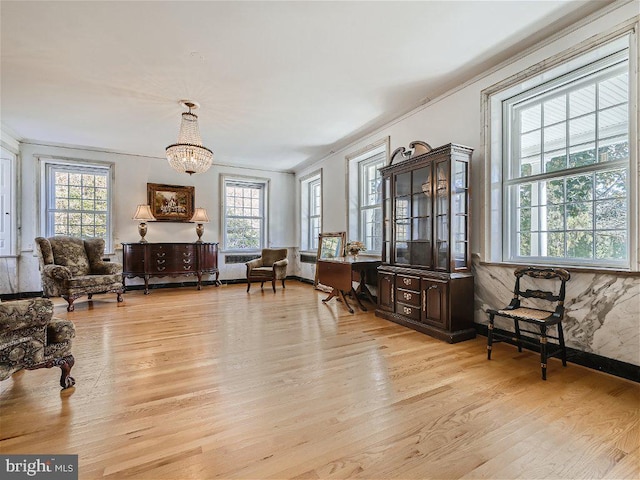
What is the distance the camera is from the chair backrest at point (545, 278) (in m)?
2.39

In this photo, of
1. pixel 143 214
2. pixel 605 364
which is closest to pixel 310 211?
pixel 143 214

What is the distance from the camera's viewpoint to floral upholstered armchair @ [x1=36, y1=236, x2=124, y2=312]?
4203 millimetres

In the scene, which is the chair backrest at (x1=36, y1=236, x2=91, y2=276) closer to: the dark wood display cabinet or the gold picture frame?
the gold picture frame

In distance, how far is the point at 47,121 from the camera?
4.43 meters

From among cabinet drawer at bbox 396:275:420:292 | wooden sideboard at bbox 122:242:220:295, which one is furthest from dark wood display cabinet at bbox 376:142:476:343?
wooden sideboard at bbox 122:242:220:295

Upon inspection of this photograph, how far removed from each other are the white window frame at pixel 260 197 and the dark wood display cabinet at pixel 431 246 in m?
4.11

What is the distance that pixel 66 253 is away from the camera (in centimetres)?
468

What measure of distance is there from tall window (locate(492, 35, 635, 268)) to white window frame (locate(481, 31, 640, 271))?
2 cm

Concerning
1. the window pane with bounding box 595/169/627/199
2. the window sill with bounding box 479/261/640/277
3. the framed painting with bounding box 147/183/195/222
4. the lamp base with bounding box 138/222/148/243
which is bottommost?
the window sill with bounding box 479/261/640/277

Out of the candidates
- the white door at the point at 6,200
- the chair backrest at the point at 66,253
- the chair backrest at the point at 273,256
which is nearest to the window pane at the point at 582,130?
the chair backrest at the point at 273,256

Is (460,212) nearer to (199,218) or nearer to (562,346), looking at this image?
(562,346)

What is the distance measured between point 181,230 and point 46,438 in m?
5.28

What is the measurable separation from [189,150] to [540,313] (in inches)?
157

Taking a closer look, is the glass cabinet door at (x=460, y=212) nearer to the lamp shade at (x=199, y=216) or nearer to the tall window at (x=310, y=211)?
the tall window at (x=310, y=211)
